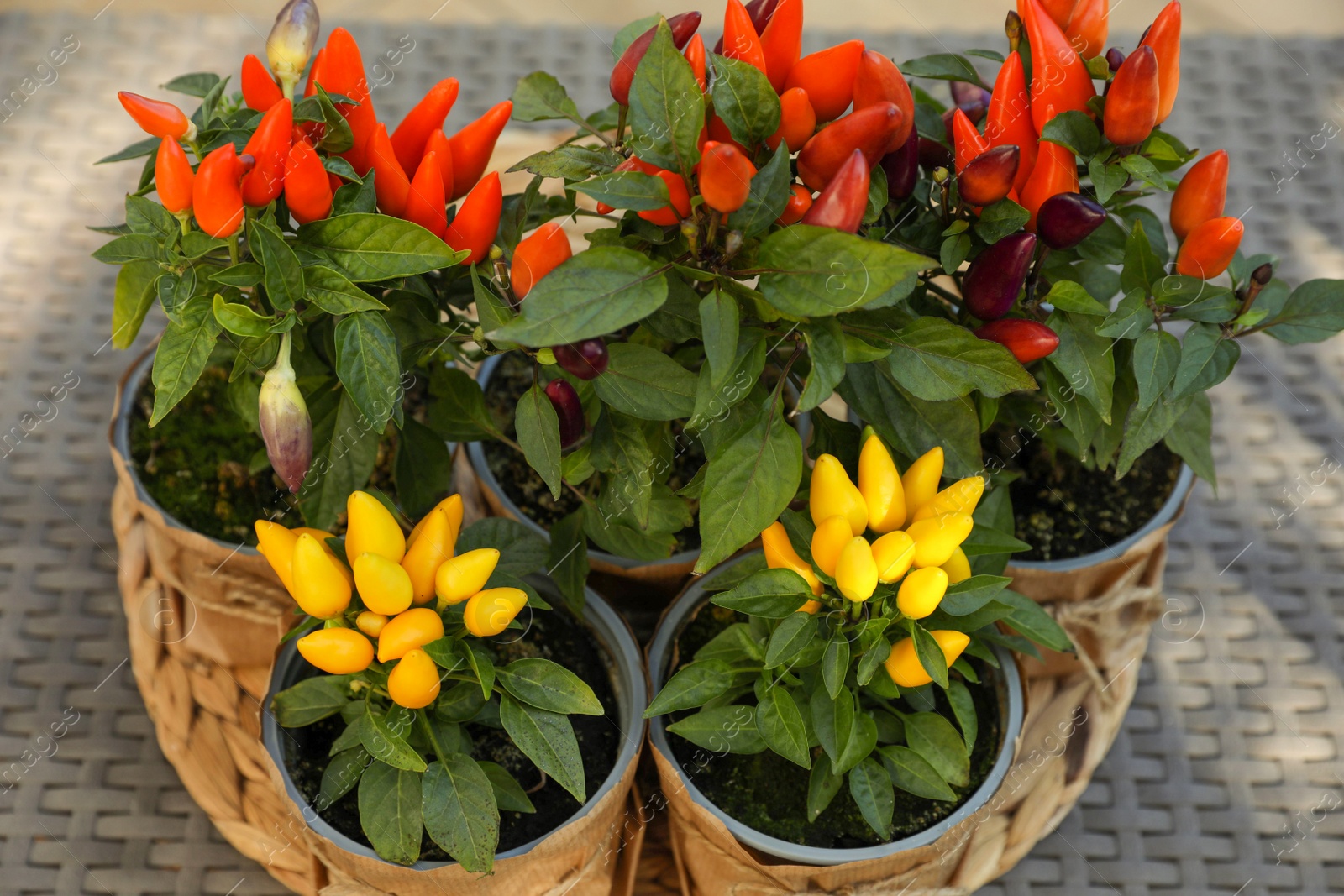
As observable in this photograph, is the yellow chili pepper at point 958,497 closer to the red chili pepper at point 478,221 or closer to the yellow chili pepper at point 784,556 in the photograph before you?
the yellow chili pepper at point 784,556

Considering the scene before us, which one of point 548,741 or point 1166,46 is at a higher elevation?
point 1166,46

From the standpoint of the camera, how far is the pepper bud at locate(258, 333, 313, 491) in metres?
0.56

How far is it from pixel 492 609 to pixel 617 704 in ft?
0.71

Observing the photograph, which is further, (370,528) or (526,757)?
(526,757)

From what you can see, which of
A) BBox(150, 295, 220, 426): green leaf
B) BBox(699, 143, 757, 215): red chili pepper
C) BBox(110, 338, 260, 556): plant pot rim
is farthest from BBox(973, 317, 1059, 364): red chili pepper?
BBox(110, 338, 260, 556): plant pot rim

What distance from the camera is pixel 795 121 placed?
56cm

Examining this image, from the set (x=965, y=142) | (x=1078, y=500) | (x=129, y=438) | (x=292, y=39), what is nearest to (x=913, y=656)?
(x=965, y=142)

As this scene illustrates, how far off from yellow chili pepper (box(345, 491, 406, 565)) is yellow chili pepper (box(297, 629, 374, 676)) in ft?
0.14

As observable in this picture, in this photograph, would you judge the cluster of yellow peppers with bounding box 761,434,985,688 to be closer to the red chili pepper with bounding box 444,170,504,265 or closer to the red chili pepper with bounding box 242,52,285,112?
the red chili pepper with bounding box 444,170,504,265

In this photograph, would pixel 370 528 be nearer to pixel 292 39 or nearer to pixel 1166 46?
pixel 292 39

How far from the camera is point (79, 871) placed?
2.75 feet

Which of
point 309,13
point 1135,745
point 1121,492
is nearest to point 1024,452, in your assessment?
point 1121,492

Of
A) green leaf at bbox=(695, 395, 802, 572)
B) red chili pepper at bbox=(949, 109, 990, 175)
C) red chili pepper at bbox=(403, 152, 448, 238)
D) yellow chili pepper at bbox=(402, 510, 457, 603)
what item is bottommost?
yellow chili pepper at bbox=(402, 510, 457, 603)

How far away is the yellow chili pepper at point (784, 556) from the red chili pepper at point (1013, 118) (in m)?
0.23
